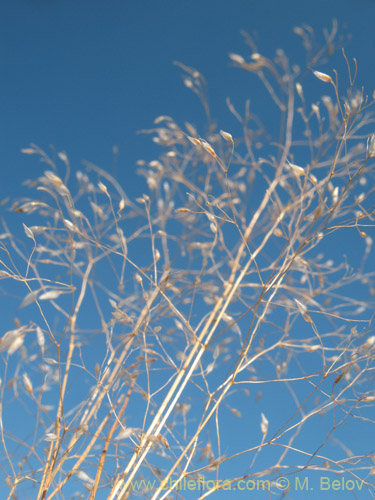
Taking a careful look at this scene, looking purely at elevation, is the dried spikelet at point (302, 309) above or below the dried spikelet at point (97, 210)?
below

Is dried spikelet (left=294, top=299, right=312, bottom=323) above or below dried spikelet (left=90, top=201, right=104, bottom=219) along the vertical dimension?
below

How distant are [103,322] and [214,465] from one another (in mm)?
478

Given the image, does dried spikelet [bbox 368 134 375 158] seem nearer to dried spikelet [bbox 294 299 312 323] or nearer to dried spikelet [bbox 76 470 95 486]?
dried spikelet [bbox 294 299 312 323]

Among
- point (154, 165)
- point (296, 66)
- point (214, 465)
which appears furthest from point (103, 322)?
point (296, 66)

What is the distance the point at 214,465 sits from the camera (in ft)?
3.21

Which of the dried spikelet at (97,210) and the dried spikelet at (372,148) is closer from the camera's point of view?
the dried spikelet at (372,148)

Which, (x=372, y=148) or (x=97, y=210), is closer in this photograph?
(x=372, y=148)

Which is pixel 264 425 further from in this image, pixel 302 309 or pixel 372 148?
pixel 372 148

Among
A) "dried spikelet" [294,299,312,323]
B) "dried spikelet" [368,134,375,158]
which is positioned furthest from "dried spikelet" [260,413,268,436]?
"dried spikelet" [368,134,375,158]

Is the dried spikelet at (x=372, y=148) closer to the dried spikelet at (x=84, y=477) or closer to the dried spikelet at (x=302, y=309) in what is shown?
the dried spikelet at (x=302, y=309)

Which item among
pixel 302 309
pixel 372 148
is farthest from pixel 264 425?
pixel 372 148

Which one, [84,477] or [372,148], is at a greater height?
[372,148]

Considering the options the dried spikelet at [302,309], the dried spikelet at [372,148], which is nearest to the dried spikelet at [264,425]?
the dried spikelet at [302,309]

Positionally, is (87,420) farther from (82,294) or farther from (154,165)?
(154,165)
